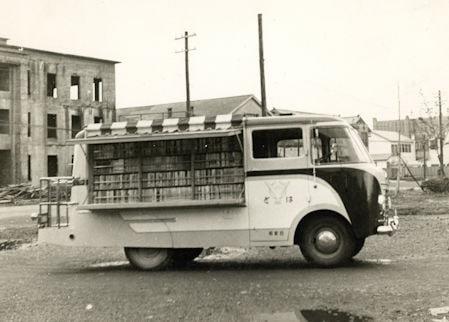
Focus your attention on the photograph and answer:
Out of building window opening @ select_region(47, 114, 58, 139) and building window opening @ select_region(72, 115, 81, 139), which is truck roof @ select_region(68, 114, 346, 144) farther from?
building window opening @ select_region(72, 115, 81, 139)

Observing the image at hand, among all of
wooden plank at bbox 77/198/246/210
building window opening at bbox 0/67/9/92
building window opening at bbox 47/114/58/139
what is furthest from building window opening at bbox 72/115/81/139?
wooden plank at bbox 77/198/246/210

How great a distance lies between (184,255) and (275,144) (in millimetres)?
3054

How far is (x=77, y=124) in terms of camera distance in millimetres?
52344

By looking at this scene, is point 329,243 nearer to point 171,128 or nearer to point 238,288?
point 238,288

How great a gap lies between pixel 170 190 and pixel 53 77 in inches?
1711

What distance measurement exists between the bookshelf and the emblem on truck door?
0.46 meters

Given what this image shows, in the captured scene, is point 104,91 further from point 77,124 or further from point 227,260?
point 227,260

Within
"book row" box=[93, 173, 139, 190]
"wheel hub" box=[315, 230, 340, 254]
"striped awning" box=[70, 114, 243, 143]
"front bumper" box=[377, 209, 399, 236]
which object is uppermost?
"striped awning" box=[70, 114, 243, 143]

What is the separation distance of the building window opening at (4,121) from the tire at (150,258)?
3814 centimetres

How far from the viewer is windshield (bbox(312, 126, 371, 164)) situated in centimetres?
1041

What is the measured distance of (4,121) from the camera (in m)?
46.6

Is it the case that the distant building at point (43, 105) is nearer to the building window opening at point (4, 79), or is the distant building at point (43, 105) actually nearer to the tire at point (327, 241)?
the building window opening at point (4, 79)

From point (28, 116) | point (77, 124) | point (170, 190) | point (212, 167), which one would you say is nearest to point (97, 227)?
point (170, 190)

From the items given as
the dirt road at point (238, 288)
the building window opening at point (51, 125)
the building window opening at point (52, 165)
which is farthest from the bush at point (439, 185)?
the building window opening at point (51, 125)
